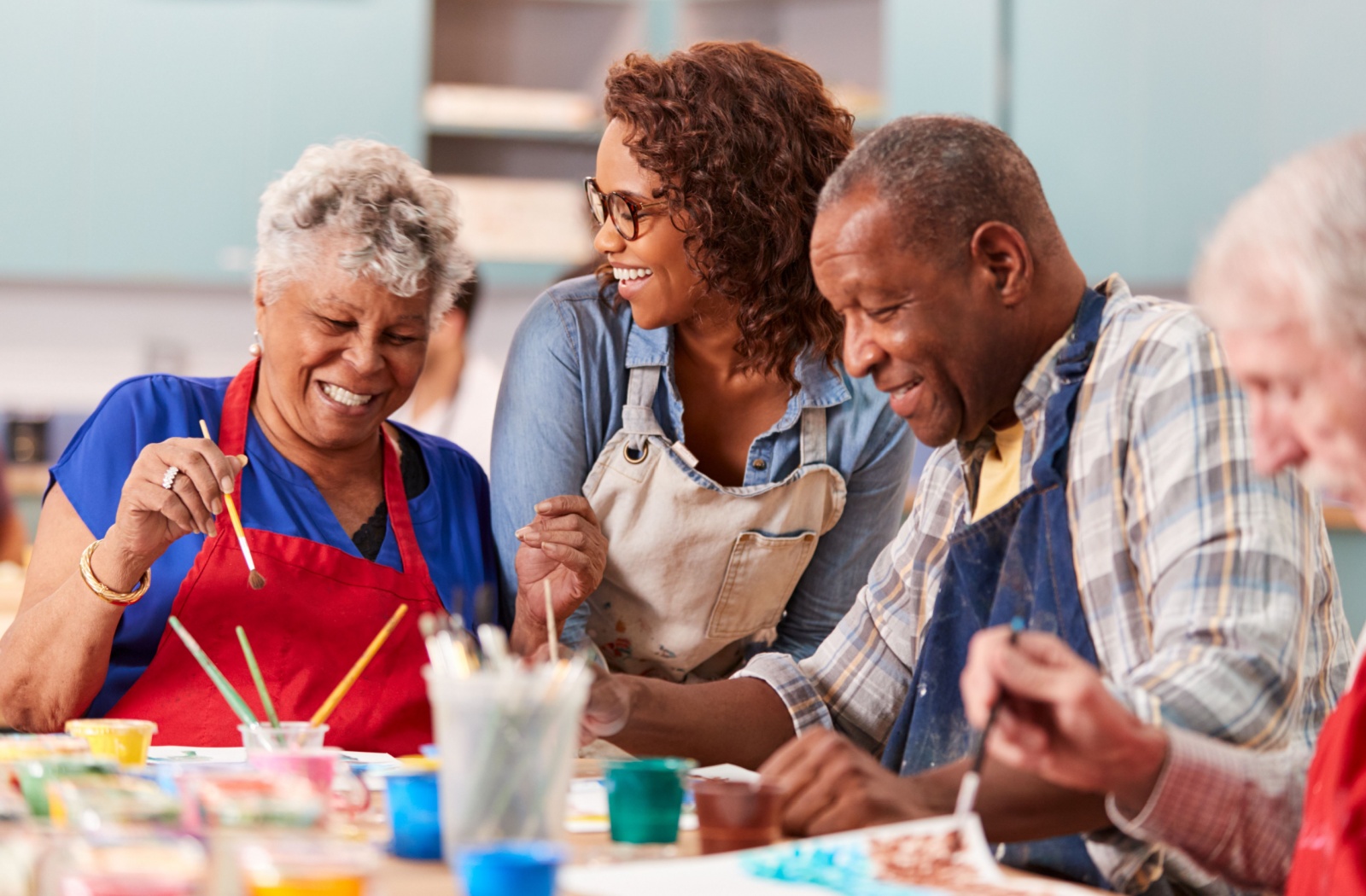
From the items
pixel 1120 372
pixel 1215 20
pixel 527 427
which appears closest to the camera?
pixel 1120 372

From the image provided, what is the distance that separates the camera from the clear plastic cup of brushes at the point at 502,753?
0.94 meters

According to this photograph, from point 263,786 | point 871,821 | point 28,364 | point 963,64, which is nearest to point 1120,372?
point 871,821

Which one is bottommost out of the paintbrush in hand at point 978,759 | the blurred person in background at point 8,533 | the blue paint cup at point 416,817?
the blurred person in background at point 8,533

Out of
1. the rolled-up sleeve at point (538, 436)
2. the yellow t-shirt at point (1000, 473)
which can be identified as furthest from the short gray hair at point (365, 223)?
the yellow t-shirt at point (1000, 473)

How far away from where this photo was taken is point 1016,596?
1378mm

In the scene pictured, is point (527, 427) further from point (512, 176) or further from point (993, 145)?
point (512, 176)

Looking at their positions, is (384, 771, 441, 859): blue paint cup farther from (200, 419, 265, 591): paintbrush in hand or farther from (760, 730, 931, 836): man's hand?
(200, 419, 265, 591): paintbrush in hand

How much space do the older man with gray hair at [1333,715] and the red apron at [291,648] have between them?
35.7 inches

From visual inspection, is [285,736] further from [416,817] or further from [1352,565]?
[1352,565]

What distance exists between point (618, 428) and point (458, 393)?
197 centimetres

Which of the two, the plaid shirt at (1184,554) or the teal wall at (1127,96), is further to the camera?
the teal wall at (1127,96)

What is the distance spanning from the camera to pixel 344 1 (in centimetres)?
467

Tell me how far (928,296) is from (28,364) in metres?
4.12

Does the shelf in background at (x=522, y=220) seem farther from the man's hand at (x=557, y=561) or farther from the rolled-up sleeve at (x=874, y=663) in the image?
the rolled-up sleeve at (x=874, y=663)
